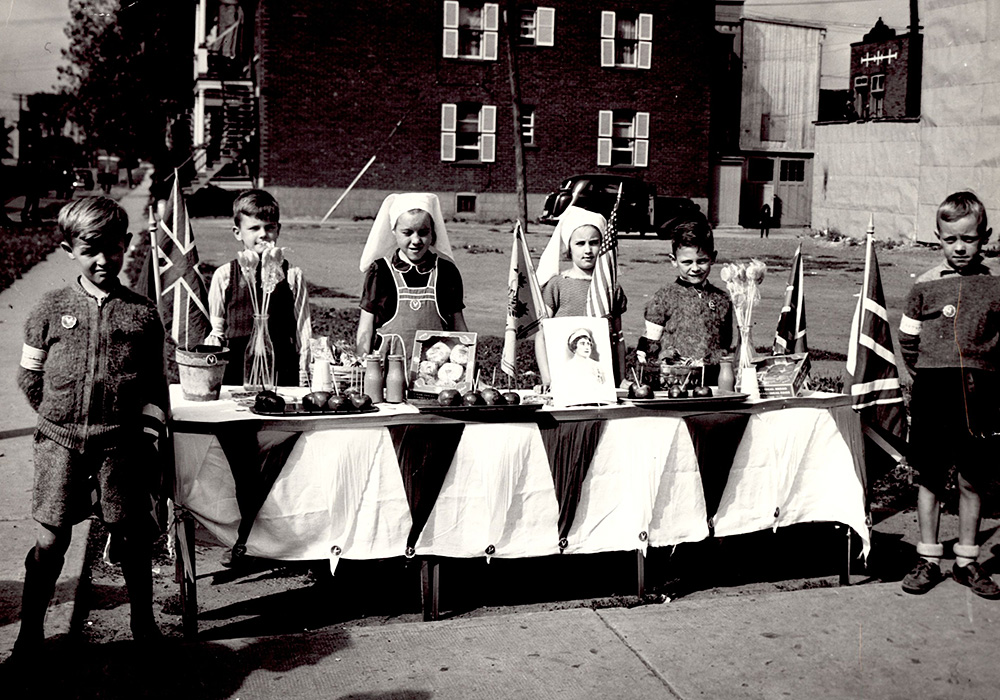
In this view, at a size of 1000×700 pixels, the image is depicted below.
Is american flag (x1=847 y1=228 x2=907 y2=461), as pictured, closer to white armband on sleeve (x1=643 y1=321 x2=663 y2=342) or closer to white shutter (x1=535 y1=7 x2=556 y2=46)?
white armband on sleeve (x1=643 y1=321 x2=663 y2=342)

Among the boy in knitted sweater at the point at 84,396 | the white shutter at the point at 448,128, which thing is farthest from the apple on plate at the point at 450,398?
the white shutter at the point at 448,128

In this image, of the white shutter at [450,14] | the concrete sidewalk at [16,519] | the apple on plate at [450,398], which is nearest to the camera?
the concrete sidewalk at [16,519]

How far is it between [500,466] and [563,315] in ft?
3.97

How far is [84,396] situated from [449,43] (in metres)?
32.8

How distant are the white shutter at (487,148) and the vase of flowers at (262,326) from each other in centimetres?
3134

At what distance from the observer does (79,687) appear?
4.16 meters

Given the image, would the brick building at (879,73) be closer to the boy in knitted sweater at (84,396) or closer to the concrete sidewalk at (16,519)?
the concrete sidewalk at (16,519)

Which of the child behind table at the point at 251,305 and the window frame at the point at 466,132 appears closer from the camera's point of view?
the child behind table at the point at 251,305

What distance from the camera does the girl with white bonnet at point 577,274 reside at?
5.88m

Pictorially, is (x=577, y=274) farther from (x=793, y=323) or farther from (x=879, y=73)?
(x=879, y=73)

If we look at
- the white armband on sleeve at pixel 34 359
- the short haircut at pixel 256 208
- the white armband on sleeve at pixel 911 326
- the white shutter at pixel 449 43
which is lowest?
the white armband on sleeve at pixel 34 359

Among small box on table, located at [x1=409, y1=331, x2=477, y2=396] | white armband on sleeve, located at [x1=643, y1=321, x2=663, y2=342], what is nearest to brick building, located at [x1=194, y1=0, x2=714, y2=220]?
white armband on sleeve, located at [x1=643, y1=321, x2=663, y2=342]

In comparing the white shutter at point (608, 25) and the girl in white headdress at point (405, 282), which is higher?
the white shutter at point (608, 25)

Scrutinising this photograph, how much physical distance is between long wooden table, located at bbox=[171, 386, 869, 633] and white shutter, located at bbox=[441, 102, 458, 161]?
31162mm
